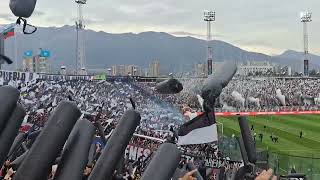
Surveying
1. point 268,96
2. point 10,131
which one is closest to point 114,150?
point 10,131

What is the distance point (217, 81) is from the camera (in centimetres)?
430

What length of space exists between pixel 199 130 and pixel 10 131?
257cm

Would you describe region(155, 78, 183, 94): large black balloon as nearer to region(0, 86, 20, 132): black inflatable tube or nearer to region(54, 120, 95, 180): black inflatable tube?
region(54, 120, 95, 180): black inflatable tube

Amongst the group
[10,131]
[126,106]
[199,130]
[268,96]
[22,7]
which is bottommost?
[268,96]

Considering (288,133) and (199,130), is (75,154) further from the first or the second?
(288,133)

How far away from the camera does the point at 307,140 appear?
37812mm

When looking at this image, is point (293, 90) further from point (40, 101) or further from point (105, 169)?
point (105, 169)

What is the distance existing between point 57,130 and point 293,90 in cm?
7815

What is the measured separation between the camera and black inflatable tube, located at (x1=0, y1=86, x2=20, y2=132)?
2.44 meters

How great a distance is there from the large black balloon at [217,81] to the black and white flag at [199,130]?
0.36 metres

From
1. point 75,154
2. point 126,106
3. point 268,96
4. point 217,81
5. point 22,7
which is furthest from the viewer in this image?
point 268,96

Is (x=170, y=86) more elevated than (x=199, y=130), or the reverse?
(x=170, y=86)

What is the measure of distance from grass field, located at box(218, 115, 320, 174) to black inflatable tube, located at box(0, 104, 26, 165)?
1462 cm

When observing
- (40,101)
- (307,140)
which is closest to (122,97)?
(40,101)
